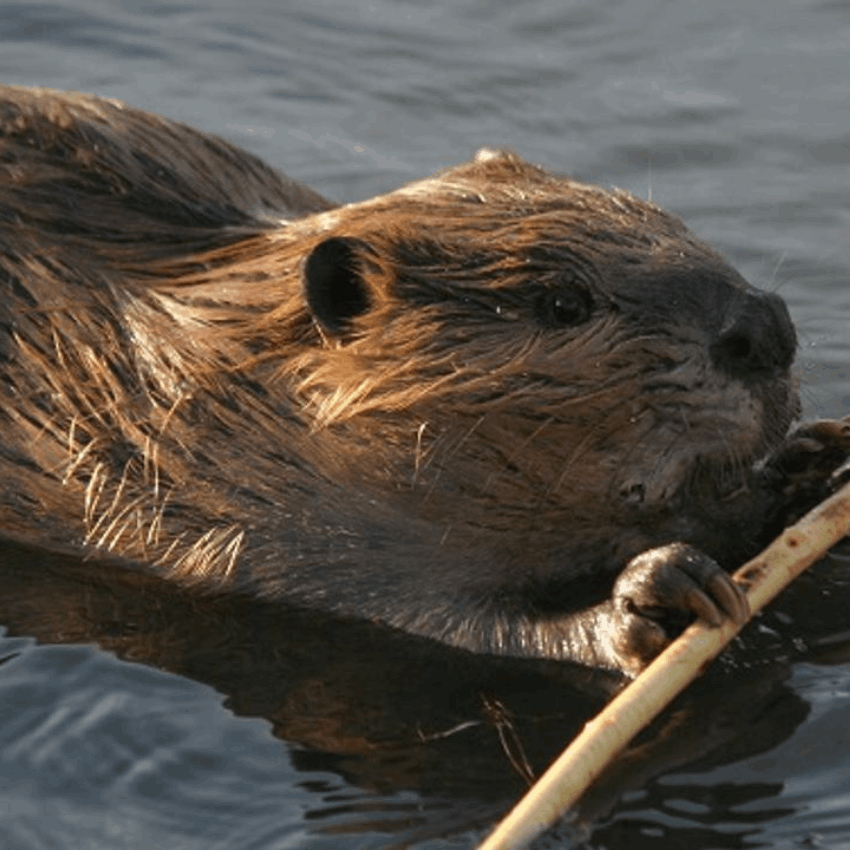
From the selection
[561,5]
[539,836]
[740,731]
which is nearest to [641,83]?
[561,5]

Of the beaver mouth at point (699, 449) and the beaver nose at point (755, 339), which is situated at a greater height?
the beaver nose at point (755, 339)

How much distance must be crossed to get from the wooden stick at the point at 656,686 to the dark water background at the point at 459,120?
35 centimetres

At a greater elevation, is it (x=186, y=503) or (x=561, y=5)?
(x=561, y=5)

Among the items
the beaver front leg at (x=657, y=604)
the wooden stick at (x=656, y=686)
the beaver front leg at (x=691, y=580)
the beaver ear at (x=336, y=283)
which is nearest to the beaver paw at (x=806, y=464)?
the beaver front leg at (x=691, y=580)

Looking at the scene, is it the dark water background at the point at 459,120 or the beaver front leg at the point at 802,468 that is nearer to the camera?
the dark water background at the point at 459,120

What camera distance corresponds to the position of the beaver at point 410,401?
6.32 metres

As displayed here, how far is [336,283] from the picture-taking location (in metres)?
6.62

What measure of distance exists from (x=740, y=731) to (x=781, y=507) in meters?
0.71

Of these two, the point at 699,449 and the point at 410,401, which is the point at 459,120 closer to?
the point at 410,401

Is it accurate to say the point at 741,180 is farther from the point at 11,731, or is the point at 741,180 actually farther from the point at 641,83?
the point at 11,731

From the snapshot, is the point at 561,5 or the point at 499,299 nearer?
the point at 499,299

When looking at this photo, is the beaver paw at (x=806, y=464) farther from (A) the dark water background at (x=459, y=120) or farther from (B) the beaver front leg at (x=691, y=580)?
(A) the dark water background at (x=459, y=120)

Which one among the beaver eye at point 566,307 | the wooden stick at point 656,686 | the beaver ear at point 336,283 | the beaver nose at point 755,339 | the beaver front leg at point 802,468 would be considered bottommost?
the wooden stick at point 656,686

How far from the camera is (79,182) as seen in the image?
7242mm
